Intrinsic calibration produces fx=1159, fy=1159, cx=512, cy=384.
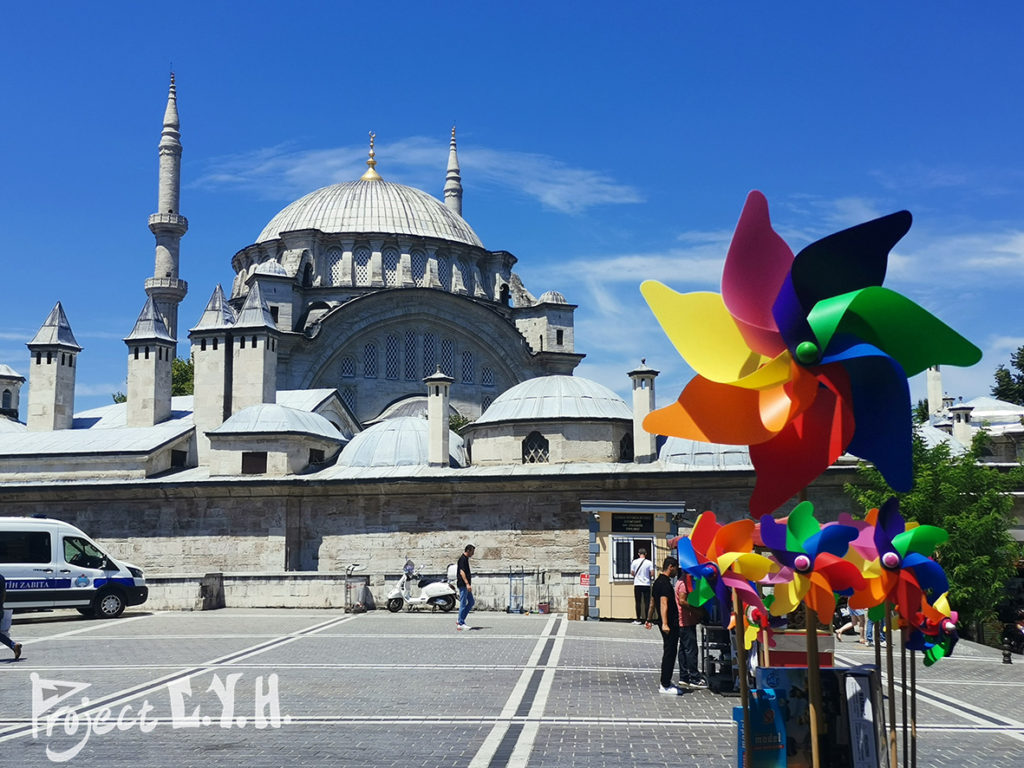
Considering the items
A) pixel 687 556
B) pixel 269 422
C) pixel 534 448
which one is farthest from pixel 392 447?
pixel 687 556

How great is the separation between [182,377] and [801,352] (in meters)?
50.7

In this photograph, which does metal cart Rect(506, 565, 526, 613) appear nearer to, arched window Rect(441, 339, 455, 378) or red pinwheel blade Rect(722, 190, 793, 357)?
red pinwheel blade Rect(722, 190, 793, 357)

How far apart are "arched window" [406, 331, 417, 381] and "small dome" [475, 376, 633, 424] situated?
15233 mm

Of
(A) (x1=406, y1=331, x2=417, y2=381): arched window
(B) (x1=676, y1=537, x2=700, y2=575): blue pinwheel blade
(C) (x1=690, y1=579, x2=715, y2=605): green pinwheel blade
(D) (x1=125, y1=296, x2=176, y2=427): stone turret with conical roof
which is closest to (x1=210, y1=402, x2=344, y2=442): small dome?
(D) (x1=125, y1=296, x2=176, y2=427): stone turret with conical roof

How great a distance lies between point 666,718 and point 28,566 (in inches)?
518

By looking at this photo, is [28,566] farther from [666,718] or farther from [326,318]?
[326,318]

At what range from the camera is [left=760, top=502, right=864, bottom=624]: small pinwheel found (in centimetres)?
627

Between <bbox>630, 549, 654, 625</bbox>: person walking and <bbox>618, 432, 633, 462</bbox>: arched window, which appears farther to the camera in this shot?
<bbox>618, 432, 633, 462</bbox>: arched window

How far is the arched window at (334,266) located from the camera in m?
49.8

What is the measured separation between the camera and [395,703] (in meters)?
10.1

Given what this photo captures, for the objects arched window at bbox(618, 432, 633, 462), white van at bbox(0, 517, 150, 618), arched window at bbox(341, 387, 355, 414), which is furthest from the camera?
arched window at bbox(341, 387, 355, 414)

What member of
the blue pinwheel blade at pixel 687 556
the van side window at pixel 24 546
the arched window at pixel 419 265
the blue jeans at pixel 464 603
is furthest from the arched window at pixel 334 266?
the blue pinwheel blade at pixel 687 556

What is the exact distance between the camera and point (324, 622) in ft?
60.1

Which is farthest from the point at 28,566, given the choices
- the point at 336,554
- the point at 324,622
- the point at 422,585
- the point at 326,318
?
the point at 326,318
